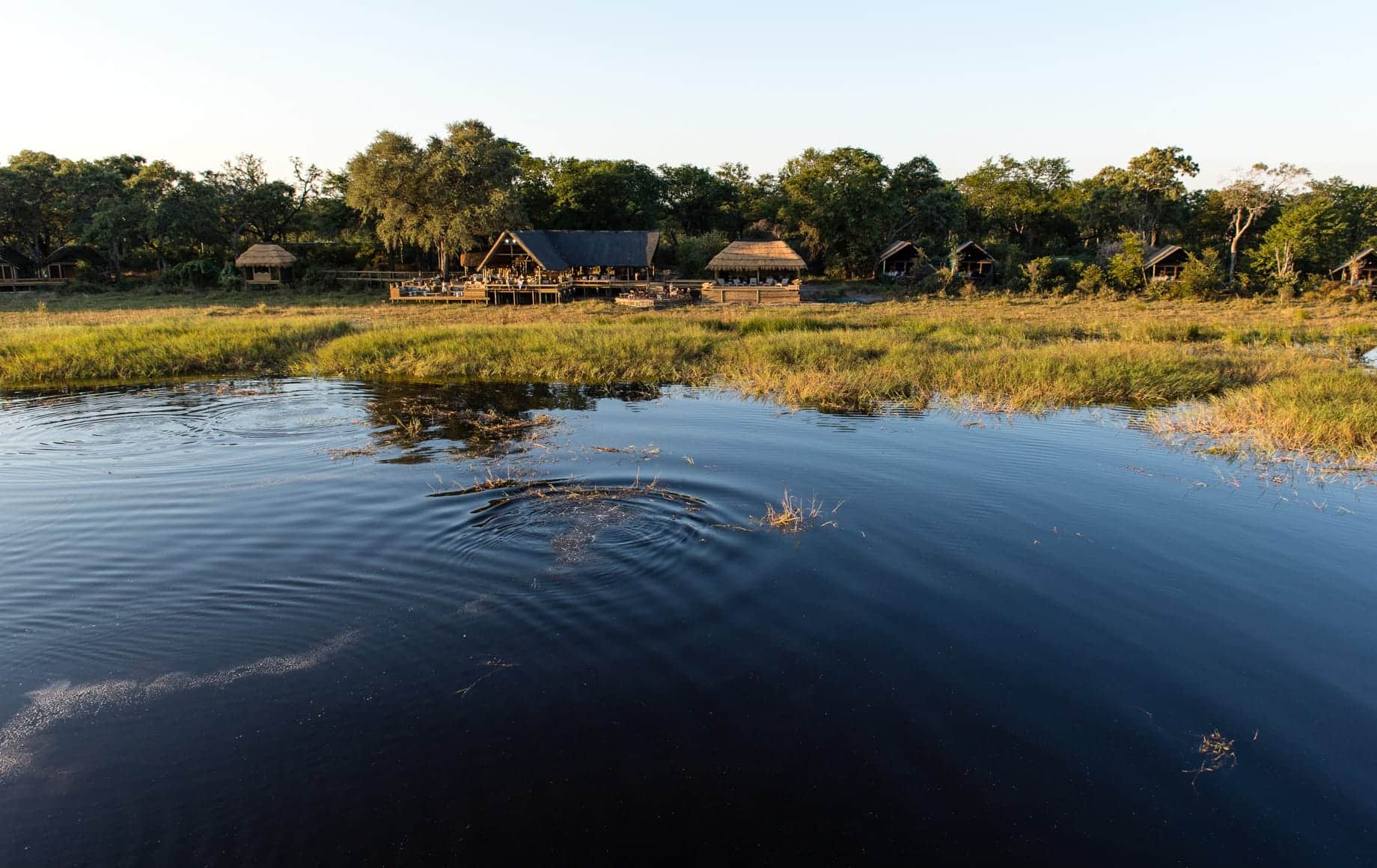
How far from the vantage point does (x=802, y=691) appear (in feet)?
18.8

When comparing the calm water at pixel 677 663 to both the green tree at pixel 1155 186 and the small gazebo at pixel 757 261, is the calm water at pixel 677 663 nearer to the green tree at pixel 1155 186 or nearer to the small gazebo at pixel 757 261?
the small gazebo at pixel 757 261

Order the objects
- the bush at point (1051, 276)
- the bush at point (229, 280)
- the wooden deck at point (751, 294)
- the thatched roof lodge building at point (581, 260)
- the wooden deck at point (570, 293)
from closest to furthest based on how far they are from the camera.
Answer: the wooden deck at point (570, 293) < the wooden deck at point (751, 294) < the thatched roof lodge building at point (581, 260) < the bush at point (1051, 276) < the bush at point (229, 280)

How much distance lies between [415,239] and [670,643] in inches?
1594

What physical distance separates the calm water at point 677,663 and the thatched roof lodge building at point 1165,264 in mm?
35780

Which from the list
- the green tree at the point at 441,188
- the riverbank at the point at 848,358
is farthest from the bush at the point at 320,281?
the riverbank at the point at 848,358

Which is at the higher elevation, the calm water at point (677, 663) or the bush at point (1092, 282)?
the bush at point (1092, 282)

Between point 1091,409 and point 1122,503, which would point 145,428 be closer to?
point 1122,503

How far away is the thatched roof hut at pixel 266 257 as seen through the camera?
43.0 meters

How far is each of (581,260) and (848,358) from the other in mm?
24057

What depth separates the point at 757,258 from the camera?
3934 centimetres

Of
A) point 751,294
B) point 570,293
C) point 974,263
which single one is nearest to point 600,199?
point 570,293

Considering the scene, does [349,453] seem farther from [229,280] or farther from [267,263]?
[267,263]

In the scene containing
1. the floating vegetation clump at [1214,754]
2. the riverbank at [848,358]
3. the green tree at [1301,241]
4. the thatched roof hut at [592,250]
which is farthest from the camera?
the green tree at [1301,241]

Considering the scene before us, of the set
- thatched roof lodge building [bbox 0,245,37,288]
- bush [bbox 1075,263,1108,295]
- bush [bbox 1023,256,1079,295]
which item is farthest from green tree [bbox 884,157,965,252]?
thatched roof lodge building [bbox 0,245,37,288]
